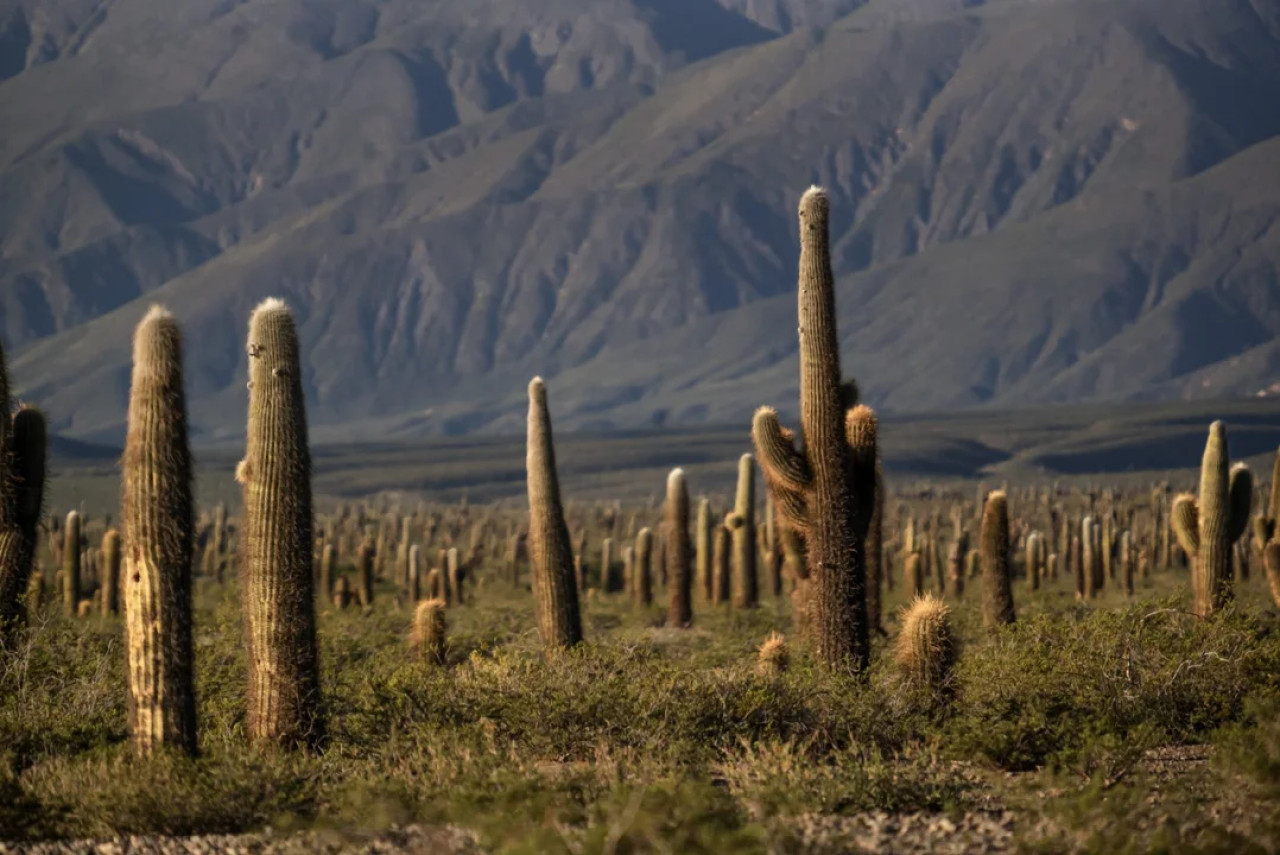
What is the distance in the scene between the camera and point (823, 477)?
64.2 feet

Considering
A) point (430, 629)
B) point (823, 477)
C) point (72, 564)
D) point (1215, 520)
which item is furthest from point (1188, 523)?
point (72, 564)

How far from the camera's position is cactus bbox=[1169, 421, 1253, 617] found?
84.3 feet

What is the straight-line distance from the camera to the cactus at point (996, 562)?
2762 centimetres

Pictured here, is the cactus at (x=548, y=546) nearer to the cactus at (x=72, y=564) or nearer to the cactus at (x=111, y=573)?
the cactus at (x=72, y=564)

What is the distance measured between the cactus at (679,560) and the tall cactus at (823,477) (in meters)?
14.0

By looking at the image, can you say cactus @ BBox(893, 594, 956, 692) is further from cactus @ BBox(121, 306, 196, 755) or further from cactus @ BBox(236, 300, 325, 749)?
cactus @ BBox(121, 306, 196, 755)

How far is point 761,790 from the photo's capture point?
13.7 m

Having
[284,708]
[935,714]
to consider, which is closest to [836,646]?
[935,714]

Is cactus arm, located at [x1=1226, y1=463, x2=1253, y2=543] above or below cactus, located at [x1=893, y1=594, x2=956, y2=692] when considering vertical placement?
above

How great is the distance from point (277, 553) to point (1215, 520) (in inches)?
533

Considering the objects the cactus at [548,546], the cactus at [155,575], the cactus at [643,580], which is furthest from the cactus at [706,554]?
the cactus at [155,575]

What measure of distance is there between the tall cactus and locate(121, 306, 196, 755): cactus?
601 cm

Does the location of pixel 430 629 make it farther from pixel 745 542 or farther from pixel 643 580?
pixel 643 580

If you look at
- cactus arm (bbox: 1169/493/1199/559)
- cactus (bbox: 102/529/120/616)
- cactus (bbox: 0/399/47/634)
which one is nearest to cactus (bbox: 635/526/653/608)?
cactus (bbox: 102/529/120/616)
